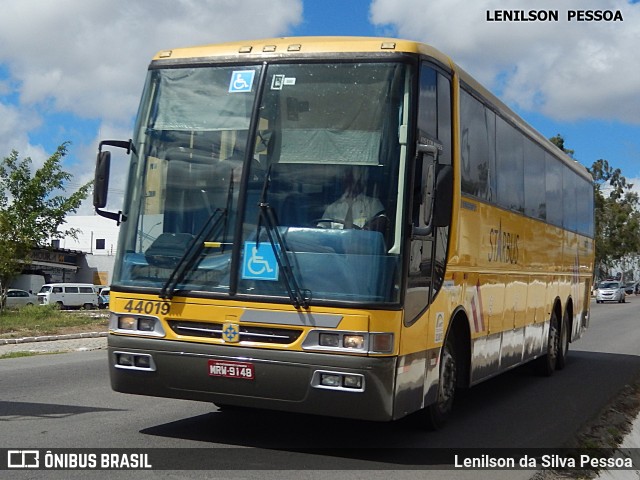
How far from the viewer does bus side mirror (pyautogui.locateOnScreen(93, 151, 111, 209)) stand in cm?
799

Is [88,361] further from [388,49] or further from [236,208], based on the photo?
[388,49]

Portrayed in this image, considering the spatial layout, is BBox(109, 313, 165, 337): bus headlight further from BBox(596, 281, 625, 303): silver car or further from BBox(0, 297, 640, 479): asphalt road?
BBox(596, 281, 625, 303): silver car

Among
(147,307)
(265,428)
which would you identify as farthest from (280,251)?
(265,428)

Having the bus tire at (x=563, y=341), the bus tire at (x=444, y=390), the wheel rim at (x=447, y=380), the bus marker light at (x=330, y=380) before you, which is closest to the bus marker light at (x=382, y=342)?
the bus marker light at (x=330, y=380)

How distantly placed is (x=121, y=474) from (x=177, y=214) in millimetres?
2334

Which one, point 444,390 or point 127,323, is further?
point 444,390

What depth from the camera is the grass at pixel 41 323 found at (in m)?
22.6

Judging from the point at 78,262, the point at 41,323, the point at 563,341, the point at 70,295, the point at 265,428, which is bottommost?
the point at 70,295

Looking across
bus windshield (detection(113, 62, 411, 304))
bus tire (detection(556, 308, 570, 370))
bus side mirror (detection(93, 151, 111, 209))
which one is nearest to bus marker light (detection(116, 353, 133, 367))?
bus windshield (detection(113, 62, 411, 304))

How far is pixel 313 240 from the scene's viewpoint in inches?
288

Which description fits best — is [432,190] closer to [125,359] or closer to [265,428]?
[265,428]

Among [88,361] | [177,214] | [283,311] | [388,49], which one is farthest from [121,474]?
[88,361]

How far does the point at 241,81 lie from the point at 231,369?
99.7 inches

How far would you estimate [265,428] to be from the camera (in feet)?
28.5
